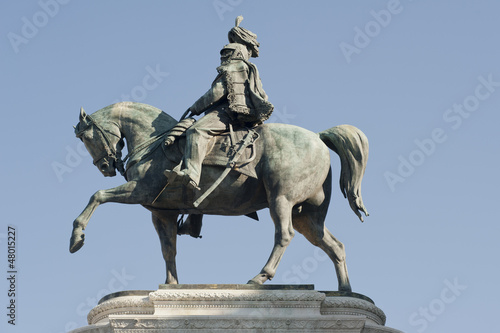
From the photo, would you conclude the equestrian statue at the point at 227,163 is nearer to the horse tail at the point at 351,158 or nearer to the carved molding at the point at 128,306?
the horse tail at the point at 351,158

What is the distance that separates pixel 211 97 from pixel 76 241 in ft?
12.6

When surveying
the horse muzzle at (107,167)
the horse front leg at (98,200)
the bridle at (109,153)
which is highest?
the bridle at (109,153)

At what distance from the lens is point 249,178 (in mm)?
22906

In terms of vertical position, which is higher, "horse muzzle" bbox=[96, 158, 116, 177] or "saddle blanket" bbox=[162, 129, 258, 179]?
"horse muzzle" bbox=[96, 158, 116, 177]

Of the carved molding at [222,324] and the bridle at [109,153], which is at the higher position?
the bridle at [109,153]

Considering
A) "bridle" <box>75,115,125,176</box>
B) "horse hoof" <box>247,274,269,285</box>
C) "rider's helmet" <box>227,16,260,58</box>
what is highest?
"rider's helmet" <box>227,16,260,58</box>

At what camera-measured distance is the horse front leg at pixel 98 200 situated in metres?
22.3

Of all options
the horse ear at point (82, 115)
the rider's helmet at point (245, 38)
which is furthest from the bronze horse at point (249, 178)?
the rider's helmet at point (245, 38)

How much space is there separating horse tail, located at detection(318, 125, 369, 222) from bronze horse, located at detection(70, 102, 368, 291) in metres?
0.02

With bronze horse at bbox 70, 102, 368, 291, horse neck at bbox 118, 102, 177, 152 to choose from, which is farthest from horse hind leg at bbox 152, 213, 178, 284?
horse neck at bbox 118, 102, 177, 152

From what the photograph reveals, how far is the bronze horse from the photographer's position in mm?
22672

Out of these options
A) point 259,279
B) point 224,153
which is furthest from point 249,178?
point 259,279

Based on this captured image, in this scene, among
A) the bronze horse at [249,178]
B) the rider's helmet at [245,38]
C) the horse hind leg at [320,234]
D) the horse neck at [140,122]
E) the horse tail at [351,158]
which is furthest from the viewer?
Answer: the rider's helmet at [245,38]

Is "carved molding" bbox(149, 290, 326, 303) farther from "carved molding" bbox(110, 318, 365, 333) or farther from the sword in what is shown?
the sword
